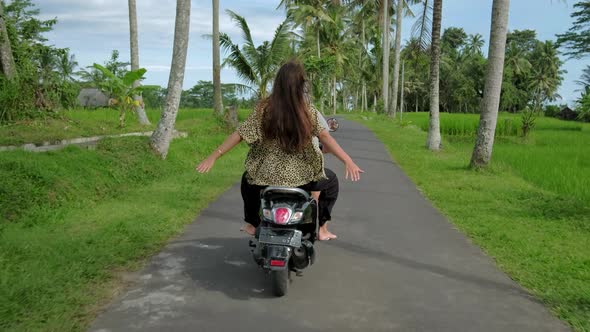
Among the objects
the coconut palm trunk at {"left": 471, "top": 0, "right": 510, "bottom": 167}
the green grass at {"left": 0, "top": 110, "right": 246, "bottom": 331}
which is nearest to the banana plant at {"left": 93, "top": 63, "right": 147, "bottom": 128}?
the green grass at {"left": 0, "top": 110, "right": 246, "bottom": 331}

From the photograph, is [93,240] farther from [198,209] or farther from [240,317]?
[240,317]

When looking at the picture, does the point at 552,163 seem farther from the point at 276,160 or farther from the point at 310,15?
the point at 310,15

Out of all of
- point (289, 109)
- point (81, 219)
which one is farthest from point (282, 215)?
point (81, 219)

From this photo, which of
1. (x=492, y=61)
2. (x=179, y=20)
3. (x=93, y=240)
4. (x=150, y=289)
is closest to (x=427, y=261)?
(x=150, y=289)

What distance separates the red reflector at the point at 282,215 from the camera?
4121 mm

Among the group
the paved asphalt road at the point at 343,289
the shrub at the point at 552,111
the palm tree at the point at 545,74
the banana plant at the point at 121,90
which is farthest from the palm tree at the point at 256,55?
the palm tree at the point at 545,74

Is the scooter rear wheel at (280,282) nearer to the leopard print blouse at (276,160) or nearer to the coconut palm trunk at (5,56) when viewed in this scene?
the leopard print blouse at (276,160)

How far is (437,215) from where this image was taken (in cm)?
732

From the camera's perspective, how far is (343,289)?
171 inches

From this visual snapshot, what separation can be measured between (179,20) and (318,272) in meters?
8.16

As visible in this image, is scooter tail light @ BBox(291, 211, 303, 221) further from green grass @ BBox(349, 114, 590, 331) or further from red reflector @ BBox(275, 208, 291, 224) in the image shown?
green grass @ BBox(349, 114, 590, 331)

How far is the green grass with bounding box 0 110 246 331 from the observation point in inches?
153

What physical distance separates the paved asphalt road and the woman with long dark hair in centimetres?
85

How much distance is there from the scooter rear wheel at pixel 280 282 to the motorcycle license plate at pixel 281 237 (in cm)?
22
